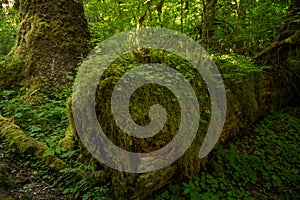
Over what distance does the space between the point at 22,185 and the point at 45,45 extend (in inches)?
175

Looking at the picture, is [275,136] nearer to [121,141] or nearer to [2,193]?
[121,141]

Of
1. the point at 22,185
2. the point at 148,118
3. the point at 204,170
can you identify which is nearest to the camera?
the point at 148,118

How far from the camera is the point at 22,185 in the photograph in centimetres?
326

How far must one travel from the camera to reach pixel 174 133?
3324 millimetres

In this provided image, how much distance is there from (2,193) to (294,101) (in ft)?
27.8

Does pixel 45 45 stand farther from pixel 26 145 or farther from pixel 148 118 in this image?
pixel 148 118

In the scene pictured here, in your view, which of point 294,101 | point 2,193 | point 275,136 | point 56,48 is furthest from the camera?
point 294,101

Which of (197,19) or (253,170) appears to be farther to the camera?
(197,19)

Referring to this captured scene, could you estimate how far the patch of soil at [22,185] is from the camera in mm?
3072

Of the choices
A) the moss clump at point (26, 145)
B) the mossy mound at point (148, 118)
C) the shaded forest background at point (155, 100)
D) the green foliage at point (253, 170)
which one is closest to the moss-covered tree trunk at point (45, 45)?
the shaded forest background at point (155, 100)

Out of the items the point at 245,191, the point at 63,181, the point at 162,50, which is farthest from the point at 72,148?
the point at 245,191

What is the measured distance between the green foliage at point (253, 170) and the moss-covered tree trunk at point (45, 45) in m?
4.54

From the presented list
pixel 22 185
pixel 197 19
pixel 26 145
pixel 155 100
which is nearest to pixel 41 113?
pixel 26 145

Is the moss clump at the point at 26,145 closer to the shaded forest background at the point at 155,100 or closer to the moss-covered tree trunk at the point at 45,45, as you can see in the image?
the shaded forest background at the point at 155,100
